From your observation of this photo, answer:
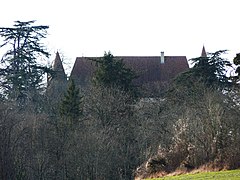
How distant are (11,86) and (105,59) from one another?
8.06 m

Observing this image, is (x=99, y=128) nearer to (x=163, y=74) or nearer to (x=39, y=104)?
(x=39, y=104)

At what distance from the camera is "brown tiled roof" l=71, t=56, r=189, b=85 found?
66938 millimetres

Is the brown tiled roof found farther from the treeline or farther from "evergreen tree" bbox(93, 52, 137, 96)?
"evergreen tree" bbox(93, 52, 137, 96)

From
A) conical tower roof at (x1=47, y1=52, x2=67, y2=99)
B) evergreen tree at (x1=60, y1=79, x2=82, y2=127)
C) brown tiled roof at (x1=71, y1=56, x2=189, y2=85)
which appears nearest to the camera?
evergreen tree at (x1=60, y1=79, x2=82, y2=127)

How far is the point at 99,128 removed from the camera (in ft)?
144

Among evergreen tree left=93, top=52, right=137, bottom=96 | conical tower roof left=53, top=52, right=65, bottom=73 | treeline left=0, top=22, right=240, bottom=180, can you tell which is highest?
conical tower roof left=53, top=52, right=65, bottom=73

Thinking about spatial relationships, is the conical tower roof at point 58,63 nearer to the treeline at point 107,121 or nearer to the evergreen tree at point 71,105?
the treeline at point 107,121

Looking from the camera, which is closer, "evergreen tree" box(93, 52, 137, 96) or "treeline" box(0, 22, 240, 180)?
"treeline" box(0, 22, 240, 180)

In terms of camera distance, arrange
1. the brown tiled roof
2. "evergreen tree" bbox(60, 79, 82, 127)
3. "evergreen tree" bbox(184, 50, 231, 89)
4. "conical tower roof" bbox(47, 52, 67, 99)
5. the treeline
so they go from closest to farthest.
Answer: the treeline, "evergreen tree" bbox(60, 79, 82, 127), "evergreen tree" bbox(184, 50, 231, 89), "conical tower roof" bbox(47, 52, 67, 99), the brown tiled roof

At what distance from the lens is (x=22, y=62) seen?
160ft

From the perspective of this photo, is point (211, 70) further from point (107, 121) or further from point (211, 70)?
point (107, 121)

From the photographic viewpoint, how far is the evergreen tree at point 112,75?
48312 mm

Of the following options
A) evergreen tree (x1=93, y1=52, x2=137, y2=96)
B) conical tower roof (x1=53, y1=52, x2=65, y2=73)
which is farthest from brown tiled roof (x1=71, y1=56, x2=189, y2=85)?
evergreen tree (x1=93, y1=52, x2=137, y2=96)

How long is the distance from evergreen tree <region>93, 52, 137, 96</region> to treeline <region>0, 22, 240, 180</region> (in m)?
0.08
